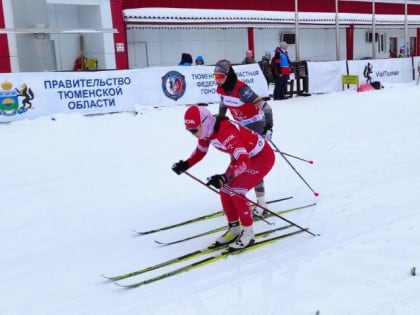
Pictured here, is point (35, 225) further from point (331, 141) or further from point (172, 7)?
point (172, 7)

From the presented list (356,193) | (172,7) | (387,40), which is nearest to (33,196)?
(356,193)

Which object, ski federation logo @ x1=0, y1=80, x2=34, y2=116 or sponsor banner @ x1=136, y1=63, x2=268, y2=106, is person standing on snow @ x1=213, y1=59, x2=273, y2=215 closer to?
ski federation logo @ x1=0, y1=80, x2=34, y2=116

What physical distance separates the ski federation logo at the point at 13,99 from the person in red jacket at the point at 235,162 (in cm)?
781

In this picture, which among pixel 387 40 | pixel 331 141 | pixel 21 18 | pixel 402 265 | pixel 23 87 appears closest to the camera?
pixel 402 265

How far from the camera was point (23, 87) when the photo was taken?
11719 millimetres

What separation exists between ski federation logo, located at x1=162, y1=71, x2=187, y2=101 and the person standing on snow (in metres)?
8.60

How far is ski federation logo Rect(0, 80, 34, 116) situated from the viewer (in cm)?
1137

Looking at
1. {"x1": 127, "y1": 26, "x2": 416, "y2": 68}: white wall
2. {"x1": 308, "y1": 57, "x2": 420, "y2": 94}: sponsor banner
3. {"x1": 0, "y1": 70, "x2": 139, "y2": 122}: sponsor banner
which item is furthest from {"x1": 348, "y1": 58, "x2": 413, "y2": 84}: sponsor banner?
{"x1": 0, "y1": 70, "x2": 139, "y2": 122}: sponsor banner

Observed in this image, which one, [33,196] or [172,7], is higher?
[172,7]

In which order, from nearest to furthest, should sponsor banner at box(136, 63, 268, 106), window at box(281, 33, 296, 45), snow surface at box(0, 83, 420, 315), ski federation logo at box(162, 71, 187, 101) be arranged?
snow surface at box(0, 83, 420, 315) < sponsor banner at box(136, 63, 268, 106) < ski federation logo at box(162, 71, 187, 101) < window at box(281, 33, 296, 45)

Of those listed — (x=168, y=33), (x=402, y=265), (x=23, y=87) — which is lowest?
(x=402, y=265)

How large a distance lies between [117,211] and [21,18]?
12.4 meters

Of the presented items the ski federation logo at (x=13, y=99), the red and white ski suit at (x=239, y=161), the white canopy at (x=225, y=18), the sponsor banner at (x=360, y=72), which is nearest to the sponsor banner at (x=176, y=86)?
the ski federation logo at (x=13, y=99)

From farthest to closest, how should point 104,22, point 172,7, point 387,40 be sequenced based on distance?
1. point 387,40
2. point 172,7
3. point 104,22
